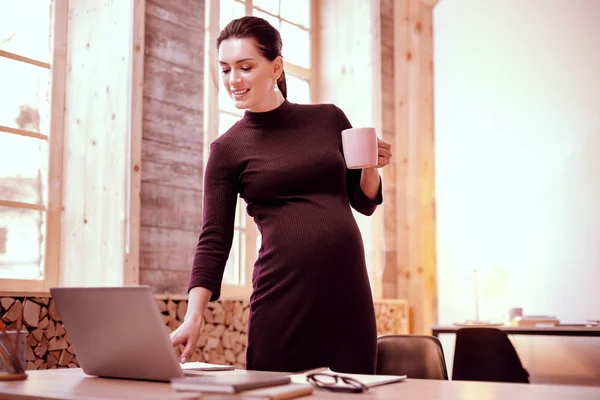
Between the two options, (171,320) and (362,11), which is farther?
(362,11)

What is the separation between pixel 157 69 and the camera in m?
4.04

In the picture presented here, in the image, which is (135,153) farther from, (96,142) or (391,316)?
(391,316)

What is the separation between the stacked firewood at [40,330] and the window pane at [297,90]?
284cm

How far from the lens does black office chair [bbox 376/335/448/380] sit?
8.29 feet

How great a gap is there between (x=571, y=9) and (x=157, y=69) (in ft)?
10.3

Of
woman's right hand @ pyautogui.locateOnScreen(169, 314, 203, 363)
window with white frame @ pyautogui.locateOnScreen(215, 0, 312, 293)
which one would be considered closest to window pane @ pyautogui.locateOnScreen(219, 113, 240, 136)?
window with white frame @ pyautogui.locateOnScreen(215, 0, 312, 293)

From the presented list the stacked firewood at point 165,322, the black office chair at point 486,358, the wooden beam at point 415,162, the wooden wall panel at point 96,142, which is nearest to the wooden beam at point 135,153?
the wooden wall panel at point 96,142

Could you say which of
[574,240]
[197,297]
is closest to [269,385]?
[197,297]

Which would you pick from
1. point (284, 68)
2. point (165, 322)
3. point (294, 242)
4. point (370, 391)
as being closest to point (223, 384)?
point (370, 391)

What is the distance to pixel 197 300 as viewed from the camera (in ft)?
5.20

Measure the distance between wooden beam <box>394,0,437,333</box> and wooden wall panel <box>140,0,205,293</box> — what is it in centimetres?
218

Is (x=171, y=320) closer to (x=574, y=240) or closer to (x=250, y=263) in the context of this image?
(x=250, y=263)

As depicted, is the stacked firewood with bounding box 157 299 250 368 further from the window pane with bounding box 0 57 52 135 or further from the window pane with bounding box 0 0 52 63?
the window pane with bounding box 0 0 52 63

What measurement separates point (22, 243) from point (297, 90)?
2.69 m
